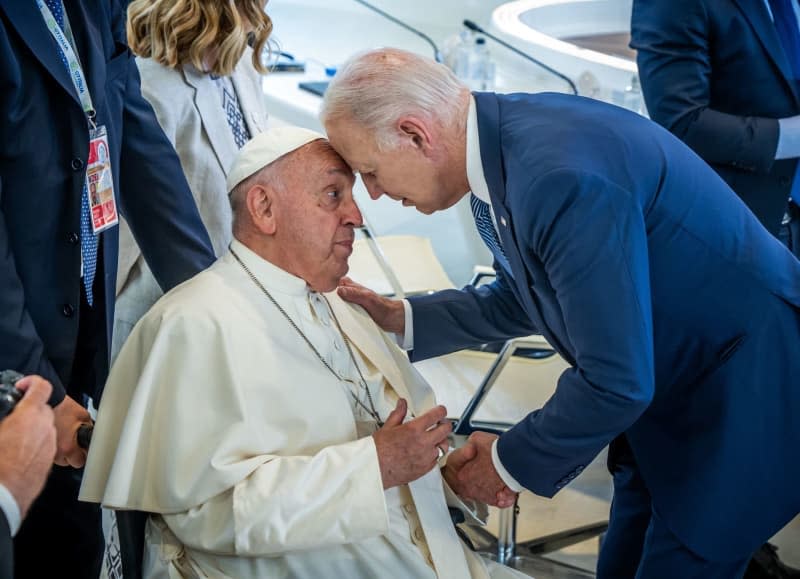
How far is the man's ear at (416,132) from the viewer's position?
1891 mm

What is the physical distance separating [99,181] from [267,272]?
46 centimetres

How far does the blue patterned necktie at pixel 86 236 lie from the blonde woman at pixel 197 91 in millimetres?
506

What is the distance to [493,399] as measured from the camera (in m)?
3.17

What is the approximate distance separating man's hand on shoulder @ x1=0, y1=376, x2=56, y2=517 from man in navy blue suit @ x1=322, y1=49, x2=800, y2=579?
2.61 ft

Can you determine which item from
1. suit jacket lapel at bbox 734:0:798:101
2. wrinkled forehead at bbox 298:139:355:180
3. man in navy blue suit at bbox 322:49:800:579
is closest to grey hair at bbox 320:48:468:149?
man in navy blue suit at bbox 322:49:800:579

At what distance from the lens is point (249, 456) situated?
1983 mm

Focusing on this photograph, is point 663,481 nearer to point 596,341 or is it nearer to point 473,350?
point 596,341

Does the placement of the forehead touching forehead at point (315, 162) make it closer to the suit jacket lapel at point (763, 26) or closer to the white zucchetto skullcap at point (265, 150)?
the white zucchetto skullcap at point (265, 150)

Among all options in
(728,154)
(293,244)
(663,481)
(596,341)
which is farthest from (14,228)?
(728,154)

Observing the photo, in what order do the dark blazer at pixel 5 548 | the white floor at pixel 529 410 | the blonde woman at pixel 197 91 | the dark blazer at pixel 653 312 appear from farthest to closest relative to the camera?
the white floor at pixel 529 410 → the blonde woman at pixel 197 91 → the dark blazer at pixel 653 312 → the dark blazer at pixel 5 548

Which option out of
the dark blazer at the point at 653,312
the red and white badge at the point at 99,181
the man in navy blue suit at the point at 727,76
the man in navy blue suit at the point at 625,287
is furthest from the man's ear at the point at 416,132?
the man in navy blue suit at the point at 727,76

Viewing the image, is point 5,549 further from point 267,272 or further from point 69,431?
point 267,272

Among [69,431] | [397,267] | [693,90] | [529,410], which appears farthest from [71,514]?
[693,90]

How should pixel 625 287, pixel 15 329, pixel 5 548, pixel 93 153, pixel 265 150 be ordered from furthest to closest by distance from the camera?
pixel 93 153 < pixel 265 150 < pixel 15 329 < pixel 625 287 < pixel 5 548
